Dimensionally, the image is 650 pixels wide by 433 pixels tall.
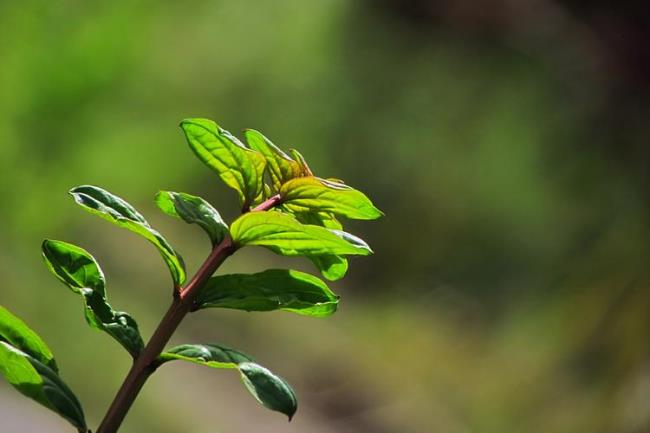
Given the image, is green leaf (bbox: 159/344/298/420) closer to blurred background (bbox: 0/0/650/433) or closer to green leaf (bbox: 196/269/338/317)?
green leaf (bbox: 196/269/338/317)

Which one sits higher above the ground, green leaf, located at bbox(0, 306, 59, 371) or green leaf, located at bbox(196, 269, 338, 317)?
green leaf, located at bbox(196, 269, 338, 317)

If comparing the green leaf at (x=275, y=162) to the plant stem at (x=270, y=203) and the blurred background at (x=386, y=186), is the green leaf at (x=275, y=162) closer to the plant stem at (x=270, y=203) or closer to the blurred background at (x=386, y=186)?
the plant stem at (x=270, y=203)

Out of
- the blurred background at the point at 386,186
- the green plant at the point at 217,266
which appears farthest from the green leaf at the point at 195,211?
the blurred background at the point at 386,186

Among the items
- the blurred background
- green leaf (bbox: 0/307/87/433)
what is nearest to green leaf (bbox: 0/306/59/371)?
green leaf (bbox: 0/307/87/433)

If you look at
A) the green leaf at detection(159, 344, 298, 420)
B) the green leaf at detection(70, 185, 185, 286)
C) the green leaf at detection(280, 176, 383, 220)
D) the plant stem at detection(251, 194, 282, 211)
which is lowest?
the green leaf at detection(159, 344, 298, 420)

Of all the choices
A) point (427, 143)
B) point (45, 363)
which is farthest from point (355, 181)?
point (45, 363)

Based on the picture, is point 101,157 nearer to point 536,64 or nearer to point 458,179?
point 458,179
